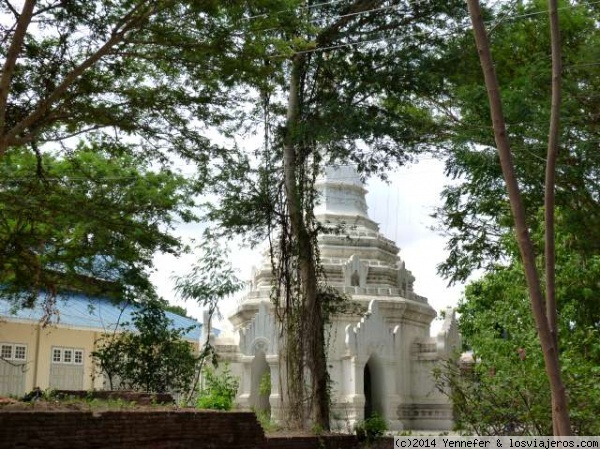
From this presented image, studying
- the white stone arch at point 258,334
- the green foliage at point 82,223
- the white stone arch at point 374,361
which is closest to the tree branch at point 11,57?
the green foliage at point 82,223

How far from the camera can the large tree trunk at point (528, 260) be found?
375 cm

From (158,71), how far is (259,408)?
35.7ft

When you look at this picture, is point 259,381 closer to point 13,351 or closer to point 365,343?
point 365,343

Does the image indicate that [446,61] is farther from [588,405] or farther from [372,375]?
[372,375]

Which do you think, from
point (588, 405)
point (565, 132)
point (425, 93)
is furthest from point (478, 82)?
point (588, 405)

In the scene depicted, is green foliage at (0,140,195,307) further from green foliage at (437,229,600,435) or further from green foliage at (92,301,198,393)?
green foliage at (437,229,600,435)

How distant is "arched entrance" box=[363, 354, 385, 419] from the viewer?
20188 mm

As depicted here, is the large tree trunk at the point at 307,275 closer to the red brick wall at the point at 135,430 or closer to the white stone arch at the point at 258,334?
the red brick wall at the point at 135,430

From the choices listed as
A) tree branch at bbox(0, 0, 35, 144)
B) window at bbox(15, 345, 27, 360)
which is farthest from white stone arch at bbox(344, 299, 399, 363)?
tree branch at bbox(0, 0, 35, 144)

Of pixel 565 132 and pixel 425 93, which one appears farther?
pixel 425 93

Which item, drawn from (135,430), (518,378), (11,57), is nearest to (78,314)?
(135,430)

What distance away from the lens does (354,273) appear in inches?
837

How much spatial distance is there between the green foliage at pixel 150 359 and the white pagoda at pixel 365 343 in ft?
11.7

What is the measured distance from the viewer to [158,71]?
1156cm
